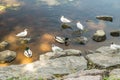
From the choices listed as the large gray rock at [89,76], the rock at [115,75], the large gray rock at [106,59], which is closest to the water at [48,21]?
the large gray rock at [106,59]

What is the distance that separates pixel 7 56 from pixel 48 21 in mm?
4700

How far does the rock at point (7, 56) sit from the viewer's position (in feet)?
37.2

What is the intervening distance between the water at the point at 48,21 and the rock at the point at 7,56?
7.5 inches

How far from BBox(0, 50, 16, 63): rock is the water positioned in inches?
7.5

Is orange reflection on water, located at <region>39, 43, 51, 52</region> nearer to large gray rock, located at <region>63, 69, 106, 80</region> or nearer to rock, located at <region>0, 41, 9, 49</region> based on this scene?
rock, located at <region>0, 41, 9, 49</region>

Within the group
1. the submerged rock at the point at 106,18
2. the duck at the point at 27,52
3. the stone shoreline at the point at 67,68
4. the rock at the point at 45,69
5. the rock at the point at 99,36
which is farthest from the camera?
the submerged rock at the point at 106,18

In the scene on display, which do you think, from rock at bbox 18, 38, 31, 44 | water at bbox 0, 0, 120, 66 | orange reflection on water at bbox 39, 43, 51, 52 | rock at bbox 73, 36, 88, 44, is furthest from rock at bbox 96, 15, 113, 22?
rock at bbox 18, 38, 31, 44

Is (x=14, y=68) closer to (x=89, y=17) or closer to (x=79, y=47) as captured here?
(x=79, y=47)

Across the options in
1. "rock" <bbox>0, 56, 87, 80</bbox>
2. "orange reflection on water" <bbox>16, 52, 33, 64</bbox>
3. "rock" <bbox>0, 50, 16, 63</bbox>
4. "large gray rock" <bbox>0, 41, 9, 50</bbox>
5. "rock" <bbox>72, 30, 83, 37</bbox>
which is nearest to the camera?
"rock" <bbox>0, 56, 87, 80</bbox>

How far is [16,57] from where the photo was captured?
1190 cm

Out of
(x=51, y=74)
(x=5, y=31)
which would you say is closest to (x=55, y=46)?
(x=5, y=31)

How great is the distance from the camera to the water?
513 inches

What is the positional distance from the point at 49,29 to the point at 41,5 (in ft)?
11.6

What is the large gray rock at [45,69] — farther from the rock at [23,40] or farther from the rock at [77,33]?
the rock at [77,33]
